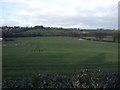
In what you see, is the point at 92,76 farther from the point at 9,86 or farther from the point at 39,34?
the point at 39,34

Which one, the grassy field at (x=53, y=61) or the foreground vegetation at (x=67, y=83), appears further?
the grassy field at (x=53, y=61)

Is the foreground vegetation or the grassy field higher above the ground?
the foreground vegetation

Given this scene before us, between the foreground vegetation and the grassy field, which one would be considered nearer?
the foreground vegetation

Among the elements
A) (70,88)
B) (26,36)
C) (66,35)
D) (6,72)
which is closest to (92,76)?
(70,88)

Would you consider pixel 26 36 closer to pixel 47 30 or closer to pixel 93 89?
pixel 47 30

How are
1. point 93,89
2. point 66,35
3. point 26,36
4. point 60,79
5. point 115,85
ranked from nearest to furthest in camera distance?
point 93,89 → point 115,85 → point 60,79 → point 26,36 → point 66,35

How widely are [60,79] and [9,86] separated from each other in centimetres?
228

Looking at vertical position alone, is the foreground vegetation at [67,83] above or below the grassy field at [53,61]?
above

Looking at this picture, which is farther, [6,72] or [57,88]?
[6,72]

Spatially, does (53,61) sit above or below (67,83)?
below

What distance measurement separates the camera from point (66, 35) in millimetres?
75312

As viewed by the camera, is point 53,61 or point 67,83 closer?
point 67,83

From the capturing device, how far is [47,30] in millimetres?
79062

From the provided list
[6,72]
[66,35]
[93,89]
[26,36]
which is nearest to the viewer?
[93,89]
